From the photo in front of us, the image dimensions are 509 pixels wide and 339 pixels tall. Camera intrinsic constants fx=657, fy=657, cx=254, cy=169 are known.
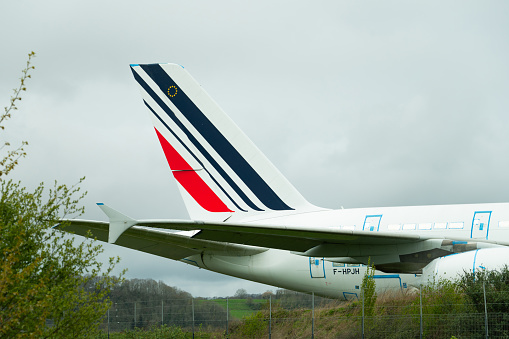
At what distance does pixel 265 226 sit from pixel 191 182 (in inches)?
302

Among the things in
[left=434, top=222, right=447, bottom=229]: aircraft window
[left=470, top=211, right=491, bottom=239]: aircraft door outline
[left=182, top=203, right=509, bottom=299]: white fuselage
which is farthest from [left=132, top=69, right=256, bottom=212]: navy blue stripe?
[left=470, top=211, right=491, bottom=239]: aircraft door outline

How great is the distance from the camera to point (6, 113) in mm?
9844

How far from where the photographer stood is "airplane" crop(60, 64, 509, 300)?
17297 mm

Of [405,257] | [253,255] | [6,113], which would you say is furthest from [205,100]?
[6,113]

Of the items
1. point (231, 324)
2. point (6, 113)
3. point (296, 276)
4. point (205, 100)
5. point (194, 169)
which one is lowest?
point (231, 324)

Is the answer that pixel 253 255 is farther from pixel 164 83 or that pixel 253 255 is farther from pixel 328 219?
pixel 164 83

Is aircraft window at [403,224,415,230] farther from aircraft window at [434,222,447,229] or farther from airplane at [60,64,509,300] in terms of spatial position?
aircraft window at [434,222,447,229]

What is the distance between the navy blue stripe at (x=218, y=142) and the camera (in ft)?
75.0

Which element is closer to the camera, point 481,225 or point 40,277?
point 40,277

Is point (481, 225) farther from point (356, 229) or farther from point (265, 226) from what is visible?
point (265, 226)

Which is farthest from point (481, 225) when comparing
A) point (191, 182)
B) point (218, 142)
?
point (191, 182)

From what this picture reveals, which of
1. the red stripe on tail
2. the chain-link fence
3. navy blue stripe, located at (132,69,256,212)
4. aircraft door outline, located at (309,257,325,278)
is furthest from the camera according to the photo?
the red stripe on tail

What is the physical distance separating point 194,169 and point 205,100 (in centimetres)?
263

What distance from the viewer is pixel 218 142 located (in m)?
23.7
